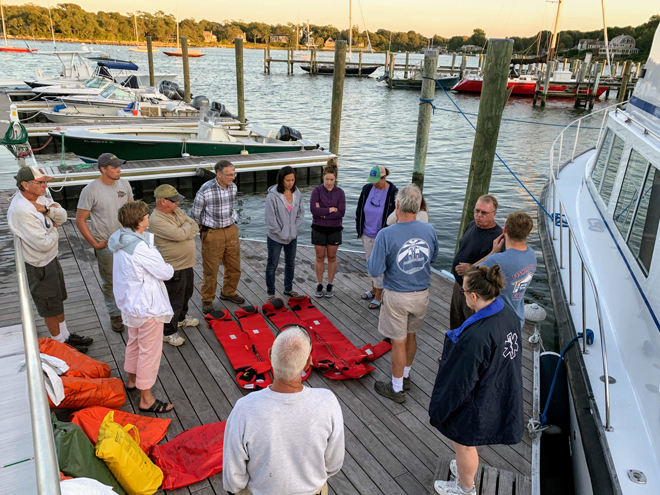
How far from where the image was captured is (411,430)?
3.70 m

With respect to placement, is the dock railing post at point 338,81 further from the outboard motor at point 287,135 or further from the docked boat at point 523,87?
the docked boat at point 523,87

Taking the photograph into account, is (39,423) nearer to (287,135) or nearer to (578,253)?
(578,253)

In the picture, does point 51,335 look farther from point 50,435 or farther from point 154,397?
point 50,435

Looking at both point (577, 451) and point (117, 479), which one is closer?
point (117, 479)

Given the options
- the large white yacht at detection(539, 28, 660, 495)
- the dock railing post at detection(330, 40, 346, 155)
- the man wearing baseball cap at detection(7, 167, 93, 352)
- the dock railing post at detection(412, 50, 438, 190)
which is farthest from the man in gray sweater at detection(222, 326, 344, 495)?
the dock railing post at detection(330, 40, 346, 155)

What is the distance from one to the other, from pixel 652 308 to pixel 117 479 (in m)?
3.77

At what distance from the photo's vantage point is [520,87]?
40.3 meters

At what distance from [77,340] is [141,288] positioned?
1.59 meters

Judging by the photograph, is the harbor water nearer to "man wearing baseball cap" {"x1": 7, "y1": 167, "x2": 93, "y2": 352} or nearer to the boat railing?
the boat railing

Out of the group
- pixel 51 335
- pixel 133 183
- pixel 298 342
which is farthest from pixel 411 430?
pixel 133 183

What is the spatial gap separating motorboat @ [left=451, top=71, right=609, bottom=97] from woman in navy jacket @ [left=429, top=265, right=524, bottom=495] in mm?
38762

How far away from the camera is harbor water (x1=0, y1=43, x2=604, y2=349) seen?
12.0 meters

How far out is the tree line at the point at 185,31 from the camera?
3716 inches

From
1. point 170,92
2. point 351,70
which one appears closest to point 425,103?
point 170,92
